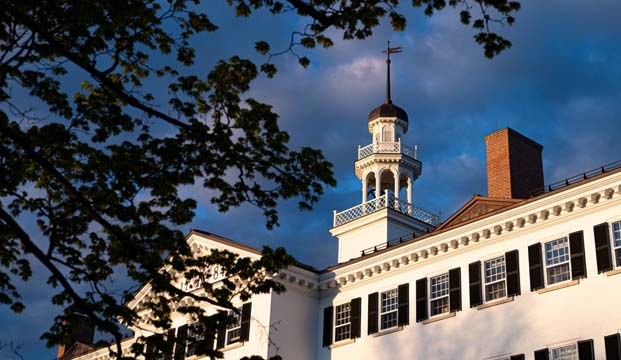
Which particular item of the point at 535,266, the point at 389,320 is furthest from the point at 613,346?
the point at 389,320

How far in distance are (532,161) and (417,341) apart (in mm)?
9398

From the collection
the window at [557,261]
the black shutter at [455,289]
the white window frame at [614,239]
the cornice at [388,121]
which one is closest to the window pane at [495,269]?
the black shutter at [455,289]

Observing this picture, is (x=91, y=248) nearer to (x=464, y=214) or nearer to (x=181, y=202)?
(x=181, y=202)

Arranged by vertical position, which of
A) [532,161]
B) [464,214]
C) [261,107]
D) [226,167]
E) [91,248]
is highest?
[532,161]

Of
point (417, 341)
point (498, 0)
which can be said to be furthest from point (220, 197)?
point (417, 341)

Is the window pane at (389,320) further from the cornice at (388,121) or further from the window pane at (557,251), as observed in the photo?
the cornice at (388,121)

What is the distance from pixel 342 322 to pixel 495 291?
7.81 meters

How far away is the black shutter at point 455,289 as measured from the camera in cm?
3131

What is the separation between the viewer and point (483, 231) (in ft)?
102

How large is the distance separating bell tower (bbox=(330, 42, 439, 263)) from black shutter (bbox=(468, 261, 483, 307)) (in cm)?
1393

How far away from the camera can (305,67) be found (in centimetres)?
1670

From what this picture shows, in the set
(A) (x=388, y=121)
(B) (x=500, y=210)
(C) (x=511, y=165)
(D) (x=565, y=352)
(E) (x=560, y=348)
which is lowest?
(D) (x=565, y=352)

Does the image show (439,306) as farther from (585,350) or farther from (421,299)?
(585,350)

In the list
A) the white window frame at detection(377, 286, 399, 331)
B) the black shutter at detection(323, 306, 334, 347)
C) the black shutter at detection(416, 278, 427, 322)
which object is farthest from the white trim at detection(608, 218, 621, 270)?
the black shutter at detection(323, 306, 334, 347)
